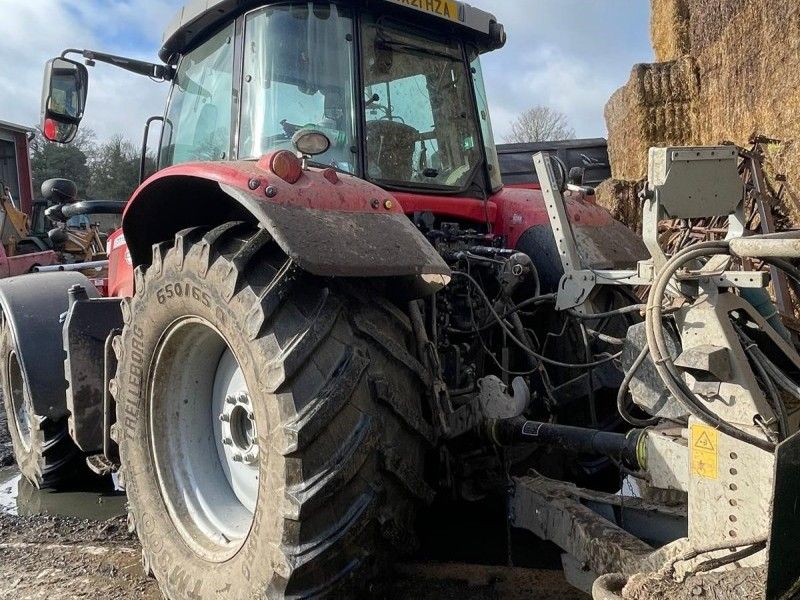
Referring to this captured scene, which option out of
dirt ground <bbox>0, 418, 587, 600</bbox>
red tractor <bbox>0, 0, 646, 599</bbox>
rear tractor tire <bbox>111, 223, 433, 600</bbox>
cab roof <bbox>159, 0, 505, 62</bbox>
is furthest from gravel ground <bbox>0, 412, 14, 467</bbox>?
cab roof <bbox>159, 0, 505, 62</bbox>

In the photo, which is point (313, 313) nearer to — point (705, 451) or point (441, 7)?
point (705, 451)

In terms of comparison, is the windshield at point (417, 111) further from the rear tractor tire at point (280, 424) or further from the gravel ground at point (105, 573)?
the gravel ground at point (105, 573)

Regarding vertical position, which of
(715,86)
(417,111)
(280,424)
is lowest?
(280,424)

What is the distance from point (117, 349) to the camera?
2975 millimetres

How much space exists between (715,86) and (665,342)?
908 cm

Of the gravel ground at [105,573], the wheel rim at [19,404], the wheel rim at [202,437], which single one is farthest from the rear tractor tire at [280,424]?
the wheel rim at [19,404]

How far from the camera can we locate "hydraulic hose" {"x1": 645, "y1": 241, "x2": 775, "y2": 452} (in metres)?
1.74

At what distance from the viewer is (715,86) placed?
32.0 ft

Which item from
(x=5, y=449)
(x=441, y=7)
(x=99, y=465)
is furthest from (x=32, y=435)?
(x=441, y=7)

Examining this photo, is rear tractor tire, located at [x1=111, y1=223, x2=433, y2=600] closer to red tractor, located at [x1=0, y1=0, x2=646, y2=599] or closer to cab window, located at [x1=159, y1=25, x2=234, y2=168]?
red tractor, located at [x1=0, y1=0, x2=646, y2=599]

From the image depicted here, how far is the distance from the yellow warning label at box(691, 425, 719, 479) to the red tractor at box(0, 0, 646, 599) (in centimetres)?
73

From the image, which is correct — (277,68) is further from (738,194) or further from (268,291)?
(738,194)

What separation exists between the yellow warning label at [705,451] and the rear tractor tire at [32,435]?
11.2ft

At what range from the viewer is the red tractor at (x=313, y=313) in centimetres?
214
